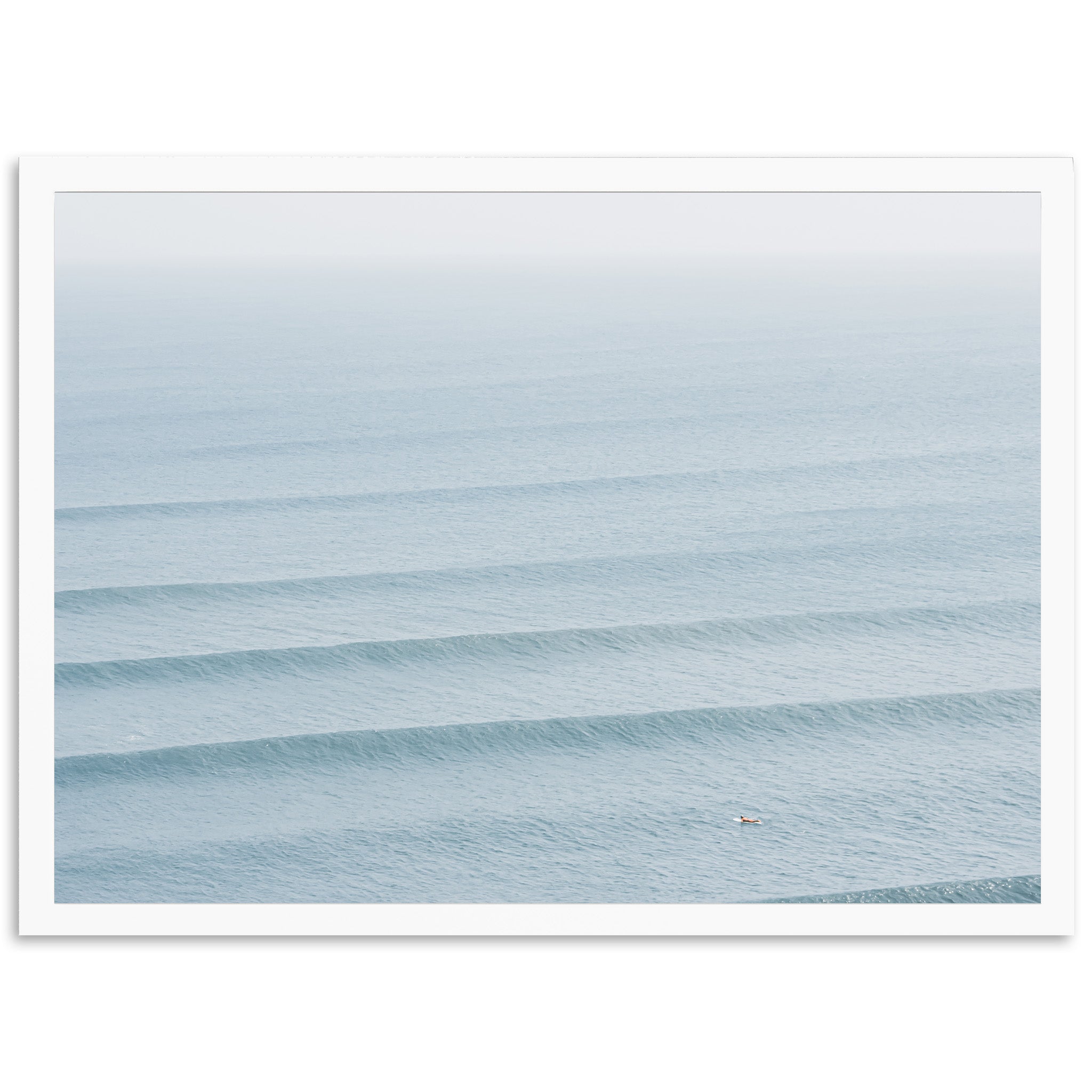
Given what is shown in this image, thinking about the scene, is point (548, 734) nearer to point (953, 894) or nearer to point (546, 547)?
point (546, 547)

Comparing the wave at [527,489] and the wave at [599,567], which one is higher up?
the wave at [527,489]

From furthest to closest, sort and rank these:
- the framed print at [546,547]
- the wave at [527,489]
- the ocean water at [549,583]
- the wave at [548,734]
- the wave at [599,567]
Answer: the wave at [527,489], the wave at [599,567], the wave at [548,734], the ocean water at [549,583], the framed print at [546,547]

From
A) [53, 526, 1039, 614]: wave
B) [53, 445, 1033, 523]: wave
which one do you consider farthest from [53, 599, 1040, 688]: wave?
[53, 445, 1033, 523]: wave

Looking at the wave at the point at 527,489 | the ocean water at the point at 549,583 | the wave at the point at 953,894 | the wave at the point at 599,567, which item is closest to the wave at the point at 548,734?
the ocean water at the point at 549,583

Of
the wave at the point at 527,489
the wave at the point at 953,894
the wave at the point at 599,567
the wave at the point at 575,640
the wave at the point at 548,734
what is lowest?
the wave at the point at 953,894

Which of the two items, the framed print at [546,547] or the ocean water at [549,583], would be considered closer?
the framed print at [546,547]

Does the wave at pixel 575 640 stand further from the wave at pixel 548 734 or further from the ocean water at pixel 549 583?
the wave at pixel 548 734
